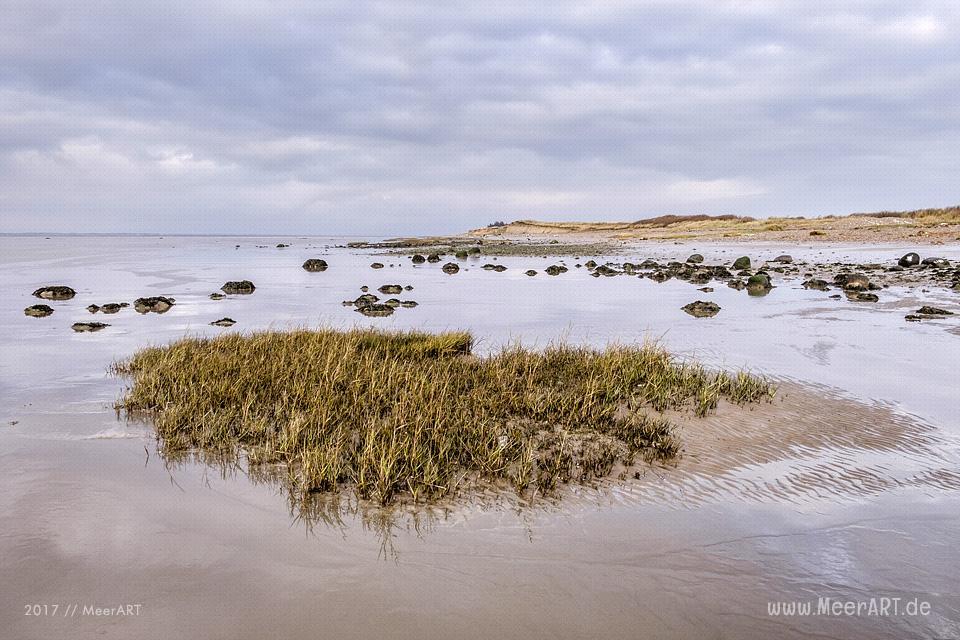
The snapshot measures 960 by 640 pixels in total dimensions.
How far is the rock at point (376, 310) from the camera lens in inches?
875

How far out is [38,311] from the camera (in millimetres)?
22000

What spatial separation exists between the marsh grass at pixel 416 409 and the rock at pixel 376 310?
9.13 meters

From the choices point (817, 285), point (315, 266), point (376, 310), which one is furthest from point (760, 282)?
point (315, 266)

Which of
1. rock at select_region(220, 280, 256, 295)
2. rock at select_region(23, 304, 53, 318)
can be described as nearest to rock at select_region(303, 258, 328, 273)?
rock at select_region(220, 280, 256, 295)

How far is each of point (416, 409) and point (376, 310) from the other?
1473 centimetres

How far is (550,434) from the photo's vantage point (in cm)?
810

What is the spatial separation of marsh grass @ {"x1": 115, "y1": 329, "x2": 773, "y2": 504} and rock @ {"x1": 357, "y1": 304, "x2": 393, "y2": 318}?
359 inches

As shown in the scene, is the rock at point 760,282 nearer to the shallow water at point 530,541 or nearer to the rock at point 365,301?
the rock at point 365,301

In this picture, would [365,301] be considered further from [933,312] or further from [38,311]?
[933,312]

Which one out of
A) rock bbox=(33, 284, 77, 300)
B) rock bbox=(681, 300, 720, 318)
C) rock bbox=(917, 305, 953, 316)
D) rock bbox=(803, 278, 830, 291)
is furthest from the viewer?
rock bbox=(803, 278, 830, 291)

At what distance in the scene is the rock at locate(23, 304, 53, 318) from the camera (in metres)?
21.6

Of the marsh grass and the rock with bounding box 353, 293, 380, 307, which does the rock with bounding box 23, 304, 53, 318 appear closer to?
the rock with bounding box 353, 293, 380, 307

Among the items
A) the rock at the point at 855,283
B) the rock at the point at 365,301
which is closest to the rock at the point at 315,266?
the rock at the point at 365,301

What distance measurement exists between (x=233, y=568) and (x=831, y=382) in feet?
36.5
